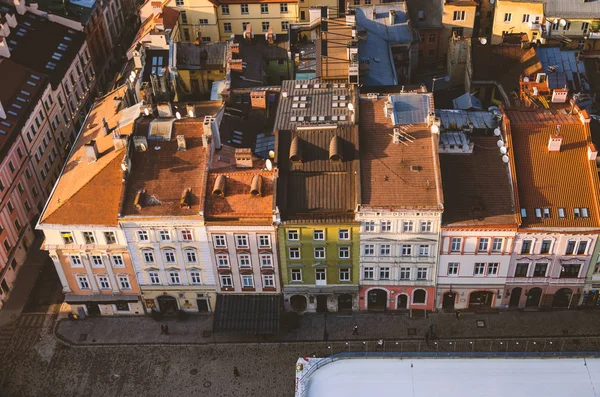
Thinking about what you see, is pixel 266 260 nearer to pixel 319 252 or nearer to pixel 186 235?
pixel 319 252

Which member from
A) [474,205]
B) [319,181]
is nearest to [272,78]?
[319,181]

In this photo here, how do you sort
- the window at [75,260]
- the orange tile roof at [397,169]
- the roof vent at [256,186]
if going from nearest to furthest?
the orange tile roof at [397,169] → the roof vent at [256,186] → the window at [75,260]

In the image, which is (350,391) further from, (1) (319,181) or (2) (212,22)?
(2) (212,22)

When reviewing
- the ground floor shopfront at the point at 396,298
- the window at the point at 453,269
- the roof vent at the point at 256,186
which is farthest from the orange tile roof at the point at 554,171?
the roof vent at the point at 256,186

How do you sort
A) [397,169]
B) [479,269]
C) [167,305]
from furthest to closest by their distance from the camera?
[167,305], [479,269], [397,169]

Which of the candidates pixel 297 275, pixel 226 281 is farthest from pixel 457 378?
pixel 226 281

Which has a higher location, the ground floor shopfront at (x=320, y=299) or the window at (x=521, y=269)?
the window at (x=521, y=269)

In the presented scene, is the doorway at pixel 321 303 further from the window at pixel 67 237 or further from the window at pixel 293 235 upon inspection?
the window at pixel 67 237
